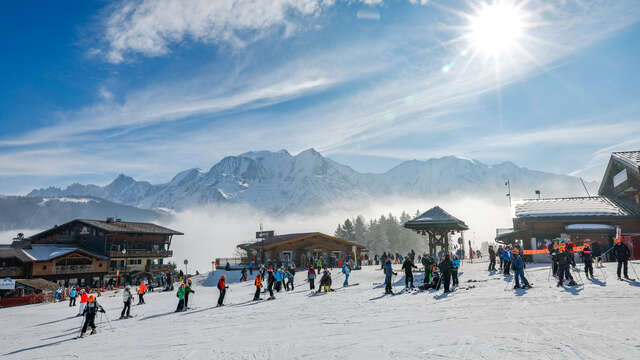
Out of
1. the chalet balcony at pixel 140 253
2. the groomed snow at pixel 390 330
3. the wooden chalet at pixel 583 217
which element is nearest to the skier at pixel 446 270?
the groomed snow at pixel 390 330

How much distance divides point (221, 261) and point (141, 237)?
15252 millimetres

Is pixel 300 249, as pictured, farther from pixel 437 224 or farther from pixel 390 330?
pixel 390 330

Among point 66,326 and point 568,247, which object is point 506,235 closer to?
point 568,247

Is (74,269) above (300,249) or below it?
below

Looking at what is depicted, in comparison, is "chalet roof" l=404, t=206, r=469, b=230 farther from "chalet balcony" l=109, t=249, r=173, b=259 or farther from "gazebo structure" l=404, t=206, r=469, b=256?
"chalet balcony" l=109, t=249, r=173, b=259

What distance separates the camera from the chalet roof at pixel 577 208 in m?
30.0

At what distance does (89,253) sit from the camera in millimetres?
50562

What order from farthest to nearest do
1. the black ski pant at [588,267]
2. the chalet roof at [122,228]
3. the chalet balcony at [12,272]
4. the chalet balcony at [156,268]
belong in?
the chalet balcony at [156,268]
the chalet roof at [122,228]
the chalet balcony at [12,272]
the black ski pant at [588,267]

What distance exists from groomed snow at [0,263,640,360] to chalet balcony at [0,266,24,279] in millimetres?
32422

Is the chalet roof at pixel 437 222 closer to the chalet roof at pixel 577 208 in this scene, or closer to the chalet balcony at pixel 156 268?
the chalet roof at pixel 577 208

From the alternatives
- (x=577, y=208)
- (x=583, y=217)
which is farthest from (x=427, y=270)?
(x=577, y=208)

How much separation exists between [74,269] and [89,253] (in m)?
2.47

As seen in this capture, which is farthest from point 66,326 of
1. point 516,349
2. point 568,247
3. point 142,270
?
point 142,270

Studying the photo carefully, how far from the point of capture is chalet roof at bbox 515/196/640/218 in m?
30.0
